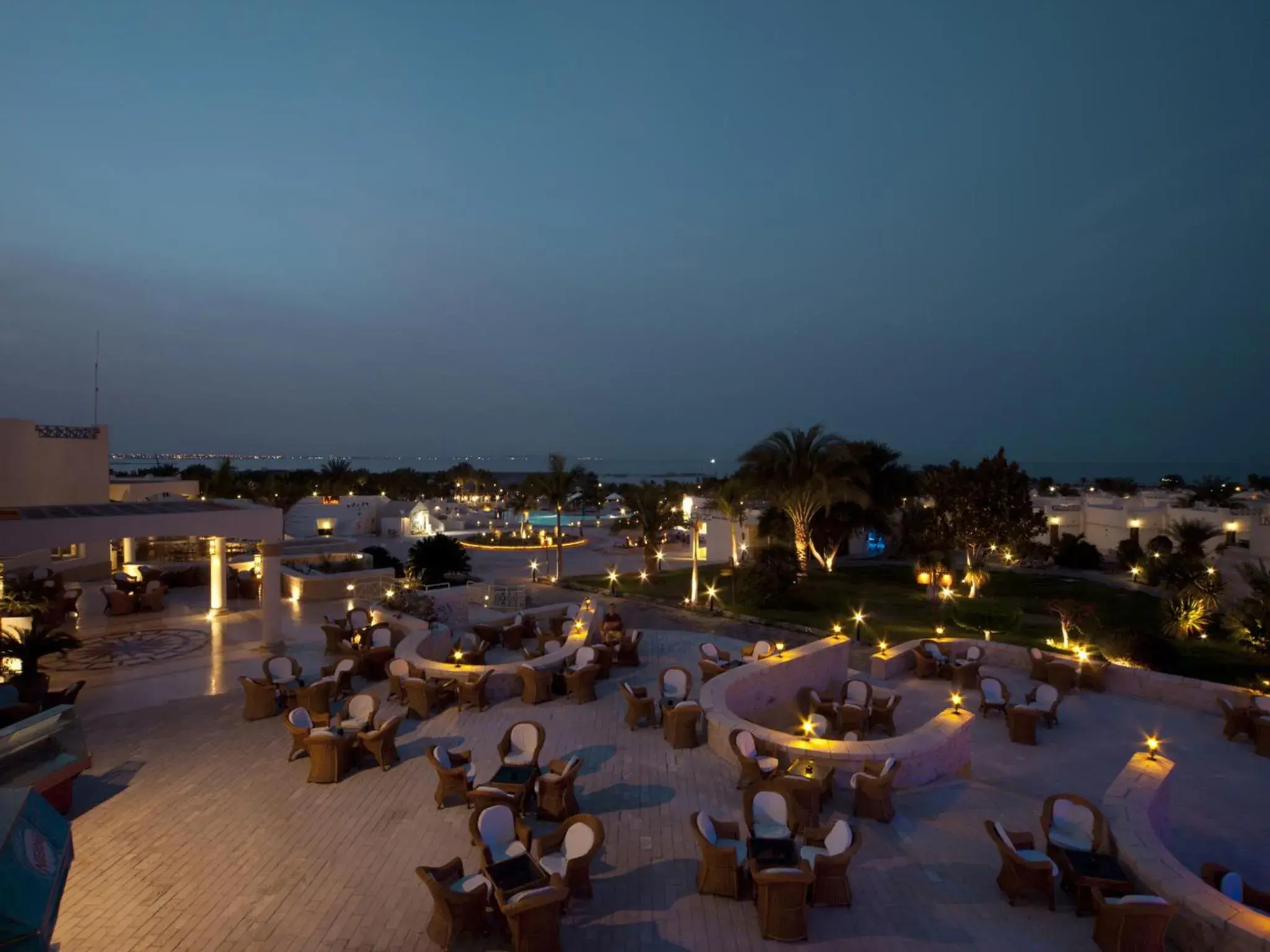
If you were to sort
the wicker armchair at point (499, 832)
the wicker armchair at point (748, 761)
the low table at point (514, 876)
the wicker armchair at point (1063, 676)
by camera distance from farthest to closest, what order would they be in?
the wicker armchair at point (1063, 676)
the wicker armchair at point (748, 761)
the wicker armchair at point (499, 832)
the low table at point (514, 876)

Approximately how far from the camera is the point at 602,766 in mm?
9289

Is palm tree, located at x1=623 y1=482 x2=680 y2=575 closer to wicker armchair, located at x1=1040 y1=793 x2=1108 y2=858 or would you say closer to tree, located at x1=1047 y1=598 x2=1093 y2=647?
tree, located at x1=1047 y1=598 x2=1093 y2=647

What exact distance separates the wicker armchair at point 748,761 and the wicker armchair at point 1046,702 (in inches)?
214

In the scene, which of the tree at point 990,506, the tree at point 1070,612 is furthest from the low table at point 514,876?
the tree at point 990,506

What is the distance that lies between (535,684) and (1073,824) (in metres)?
7.84

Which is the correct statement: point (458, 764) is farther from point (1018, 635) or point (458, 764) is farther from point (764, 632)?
point (1018, 635)

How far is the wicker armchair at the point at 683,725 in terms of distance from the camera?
9.77 m

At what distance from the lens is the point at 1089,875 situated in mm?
6211

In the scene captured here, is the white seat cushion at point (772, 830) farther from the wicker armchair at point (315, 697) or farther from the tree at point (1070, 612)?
the tree at point (1070, 612)

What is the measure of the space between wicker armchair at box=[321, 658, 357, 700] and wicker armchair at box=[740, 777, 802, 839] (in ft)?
26.8

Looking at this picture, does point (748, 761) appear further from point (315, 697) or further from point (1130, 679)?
point (1130, 679)

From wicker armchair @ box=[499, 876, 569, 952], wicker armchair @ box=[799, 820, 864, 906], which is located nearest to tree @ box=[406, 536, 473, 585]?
wicker armchair @ box=[499, 876, 569, 952]

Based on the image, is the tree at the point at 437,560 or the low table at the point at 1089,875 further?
the tree at the point at 437,560

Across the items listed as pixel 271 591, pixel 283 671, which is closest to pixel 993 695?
→ pixel 283 671
